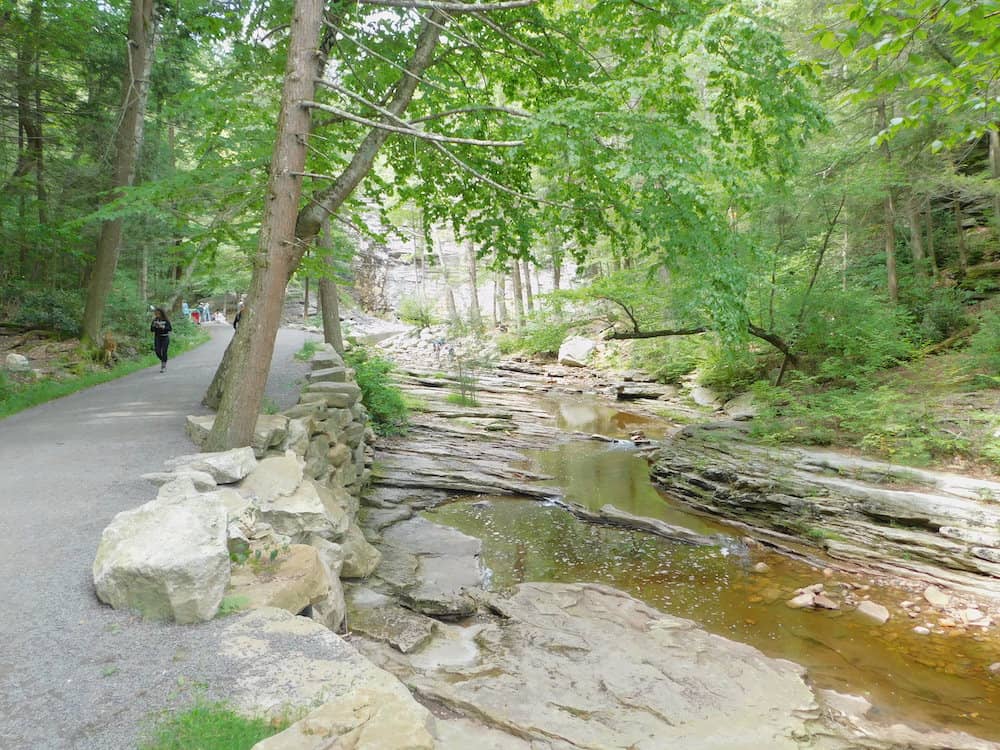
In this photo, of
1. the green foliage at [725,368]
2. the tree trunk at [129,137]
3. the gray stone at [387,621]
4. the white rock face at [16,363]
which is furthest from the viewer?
the green foliage at [725,368]

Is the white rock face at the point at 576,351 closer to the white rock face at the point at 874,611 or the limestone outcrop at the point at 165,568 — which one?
the white rock face at the point at 874,611

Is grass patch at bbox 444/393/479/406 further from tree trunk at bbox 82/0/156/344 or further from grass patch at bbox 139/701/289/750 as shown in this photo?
grass patch at bbox 139/701/289/750

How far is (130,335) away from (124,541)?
53.3 ft

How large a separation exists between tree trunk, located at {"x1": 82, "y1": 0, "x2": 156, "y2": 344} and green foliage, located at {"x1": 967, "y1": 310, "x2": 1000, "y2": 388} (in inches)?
664

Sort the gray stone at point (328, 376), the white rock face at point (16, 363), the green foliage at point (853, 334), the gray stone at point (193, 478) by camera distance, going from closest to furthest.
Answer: the gray stone at point (193, 478)
the gray stone at point (328, 376)
the white rock face at point (16, 363)
the green foliage at point (853, 334)

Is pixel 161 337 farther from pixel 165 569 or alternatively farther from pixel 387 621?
pixel 165 569

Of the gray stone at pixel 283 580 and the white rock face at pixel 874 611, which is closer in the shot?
the gray stone at pixel 283 580

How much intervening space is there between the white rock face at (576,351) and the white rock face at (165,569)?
74.6 ft

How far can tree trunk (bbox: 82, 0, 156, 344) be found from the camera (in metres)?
13.1

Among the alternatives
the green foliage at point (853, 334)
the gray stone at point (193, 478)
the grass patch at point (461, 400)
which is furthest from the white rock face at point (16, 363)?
the green foliage at point (853, 334)

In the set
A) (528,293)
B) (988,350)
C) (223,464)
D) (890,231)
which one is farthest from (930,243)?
(223,464)

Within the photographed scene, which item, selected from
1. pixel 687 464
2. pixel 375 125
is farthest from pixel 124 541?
pixel 687 464

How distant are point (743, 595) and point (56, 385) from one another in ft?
40.1

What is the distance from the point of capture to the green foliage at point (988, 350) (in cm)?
1082
